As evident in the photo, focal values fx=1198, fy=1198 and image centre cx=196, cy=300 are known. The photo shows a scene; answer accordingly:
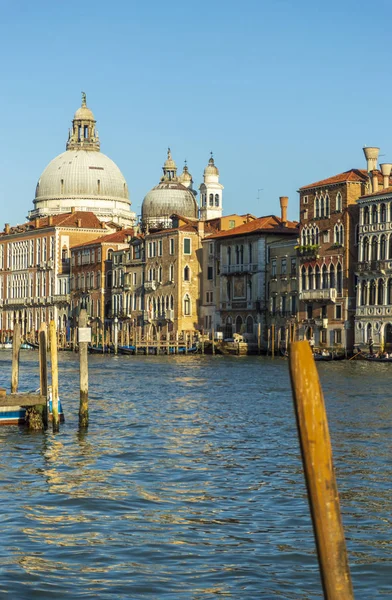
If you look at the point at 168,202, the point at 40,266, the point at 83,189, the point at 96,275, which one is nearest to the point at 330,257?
the point at 96,275

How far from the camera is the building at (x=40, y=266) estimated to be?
104m

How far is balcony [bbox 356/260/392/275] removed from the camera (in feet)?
207

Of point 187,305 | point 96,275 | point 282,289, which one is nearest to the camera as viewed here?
point 282,289

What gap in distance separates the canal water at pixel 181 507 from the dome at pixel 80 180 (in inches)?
3533

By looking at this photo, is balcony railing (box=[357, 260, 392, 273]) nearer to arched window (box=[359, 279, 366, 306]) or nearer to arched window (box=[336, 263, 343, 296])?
arched window (box=[359, 279, 366, 306])

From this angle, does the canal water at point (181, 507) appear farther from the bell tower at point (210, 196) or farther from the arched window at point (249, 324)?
the bell tower at point (210, 196)

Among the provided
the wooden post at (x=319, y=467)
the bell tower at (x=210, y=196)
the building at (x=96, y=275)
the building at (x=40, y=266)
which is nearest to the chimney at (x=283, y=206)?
the building at (x=96, y=275)

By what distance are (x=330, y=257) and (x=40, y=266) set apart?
45.0 meters

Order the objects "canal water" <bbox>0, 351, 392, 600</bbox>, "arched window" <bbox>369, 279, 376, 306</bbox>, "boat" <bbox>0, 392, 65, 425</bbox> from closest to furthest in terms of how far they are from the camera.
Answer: "canal water" <bbox>0, 351, 392, 600</bbox> < "boat" <bbox>0, 392, 65, 425</bbox> < "arched window" <bbox>369, 279, 376, 306</bbox>

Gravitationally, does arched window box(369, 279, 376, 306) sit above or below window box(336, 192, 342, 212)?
below

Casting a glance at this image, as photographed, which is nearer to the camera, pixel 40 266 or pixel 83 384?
pixel 83 384

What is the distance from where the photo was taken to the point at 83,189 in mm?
116688

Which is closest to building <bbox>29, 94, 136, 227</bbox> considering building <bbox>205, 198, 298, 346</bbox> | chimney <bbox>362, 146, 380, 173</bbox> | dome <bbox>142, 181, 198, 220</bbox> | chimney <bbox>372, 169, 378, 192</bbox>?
dome <bbox>142, 181, 198, 220</bbox>

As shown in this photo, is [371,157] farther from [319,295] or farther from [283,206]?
[283,206]
